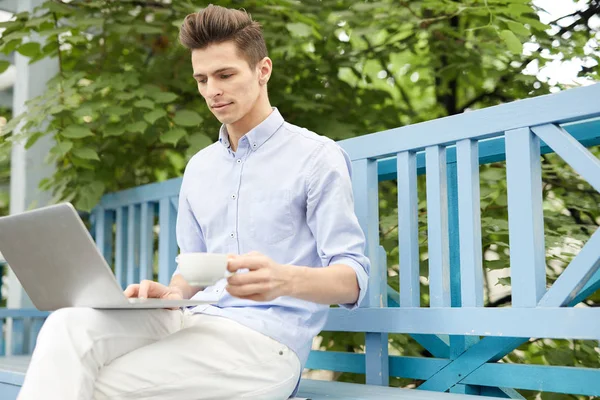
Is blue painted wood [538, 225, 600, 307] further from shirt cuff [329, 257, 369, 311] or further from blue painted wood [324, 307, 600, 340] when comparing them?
shirt cuff [329, 257, 369, 311]

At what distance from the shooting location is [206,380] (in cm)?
158

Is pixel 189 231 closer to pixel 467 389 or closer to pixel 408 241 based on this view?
pixel 408 241

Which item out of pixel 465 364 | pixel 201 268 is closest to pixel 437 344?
pixel 465 364

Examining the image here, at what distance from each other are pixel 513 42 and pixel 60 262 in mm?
1655

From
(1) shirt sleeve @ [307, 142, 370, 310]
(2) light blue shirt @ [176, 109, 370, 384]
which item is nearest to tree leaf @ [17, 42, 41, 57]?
(2) light blue shirt @ [176, 109, 370, 384]

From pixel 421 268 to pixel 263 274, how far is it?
1.06 meters

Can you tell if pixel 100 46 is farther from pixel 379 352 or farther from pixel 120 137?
pixel 379 352

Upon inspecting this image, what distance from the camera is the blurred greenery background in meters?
2.77


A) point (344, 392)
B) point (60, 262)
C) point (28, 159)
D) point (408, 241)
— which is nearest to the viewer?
point (60, 262)

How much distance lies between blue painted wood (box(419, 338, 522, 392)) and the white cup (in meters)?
0.87

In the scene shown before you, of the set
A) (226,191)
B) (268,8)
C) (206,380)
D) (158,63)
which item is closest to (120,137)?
(158,63)

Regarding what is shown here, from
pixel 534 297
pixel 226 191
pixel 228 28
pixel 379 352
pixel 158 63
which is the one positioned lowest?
pixel 379 352

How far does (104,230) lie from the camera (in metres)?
3.37

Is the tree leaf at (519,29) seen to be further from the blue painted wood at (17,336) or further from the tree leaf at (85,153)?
the blue painted wood at (17,336)
